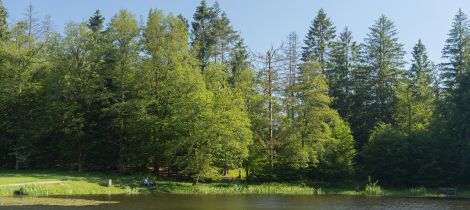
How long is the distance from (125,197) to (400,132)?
101 feet

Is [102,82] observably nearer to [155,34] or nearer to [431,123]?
[155,34]

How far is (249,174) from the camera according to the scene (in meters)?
52.7

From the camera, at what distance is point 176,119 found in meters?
49.4

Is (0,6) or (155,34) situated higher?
(0,6)

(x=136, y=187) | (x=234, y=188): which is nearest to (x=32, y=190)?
(x=136, y=187)

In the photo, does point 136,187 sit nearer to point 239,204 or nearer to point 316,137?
point 239,204

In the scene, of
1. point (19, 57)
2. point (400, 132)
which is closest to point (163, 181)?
point (19, 57)

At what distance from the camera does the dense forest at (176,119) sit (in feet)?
163

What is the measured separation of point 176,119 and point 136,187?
889 centimetres

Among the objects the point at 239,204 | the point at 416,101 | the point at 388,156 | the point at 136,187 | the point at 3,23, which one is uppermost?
the point at 3,23

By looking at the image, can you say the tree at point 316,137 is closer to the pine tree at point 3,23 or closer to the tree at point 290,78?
the tree at point 290,78

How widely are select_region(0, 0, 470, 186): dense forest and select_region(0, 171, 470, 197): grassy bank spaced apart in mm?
2076

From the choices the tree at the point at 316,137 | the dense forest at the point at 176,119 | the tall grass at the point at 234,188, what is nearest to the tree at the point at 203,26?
the dense forest at the point at 176,119

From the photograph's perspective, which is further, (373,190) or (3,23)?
(3,23)
